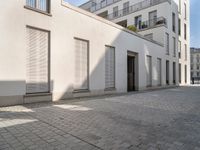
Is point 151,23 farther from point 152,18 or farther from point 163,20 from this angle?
point 163,20

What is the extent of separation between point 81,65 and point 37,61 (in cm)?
254

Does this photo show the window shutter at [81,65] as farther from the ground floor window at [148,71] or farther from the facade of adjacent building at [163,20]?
the facade of adjacent building at [163,20]

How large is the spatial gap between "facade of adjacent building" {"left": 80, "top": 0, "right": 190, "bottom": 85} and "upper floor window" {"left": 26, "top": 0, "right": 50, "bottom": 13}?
1488cm

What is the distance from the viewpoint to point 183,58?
26.0m

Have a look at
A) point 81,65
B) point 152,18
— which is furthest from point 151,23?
point 81,65

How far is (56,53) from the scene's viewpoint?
7844 millimetres

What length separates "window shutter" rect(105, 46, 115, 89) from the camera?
10.8 metres

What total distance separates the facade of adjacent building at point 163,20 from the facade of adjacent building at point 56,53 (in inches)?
356

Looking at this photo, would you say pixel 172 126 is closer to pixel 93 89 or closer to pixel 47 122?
pixel 47 122

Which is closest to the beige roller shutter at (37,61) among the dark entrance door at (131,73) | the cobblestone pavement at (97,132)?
the cobblestone pavement at (97,132)

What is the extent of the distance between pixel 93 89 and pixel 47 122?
220 inches

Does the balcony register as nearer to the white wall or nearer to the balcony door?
the balcony door

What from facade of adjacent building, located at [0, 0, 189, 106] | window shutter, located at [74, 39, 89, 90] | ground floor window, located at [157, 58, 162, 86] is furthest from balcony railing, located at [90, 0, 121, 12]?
window shutter, located at [74, 39, 89, 90]

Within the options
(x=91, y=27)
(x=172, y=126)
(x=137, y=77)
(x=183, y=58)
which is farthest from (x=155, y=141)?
(x=183, y=58)
